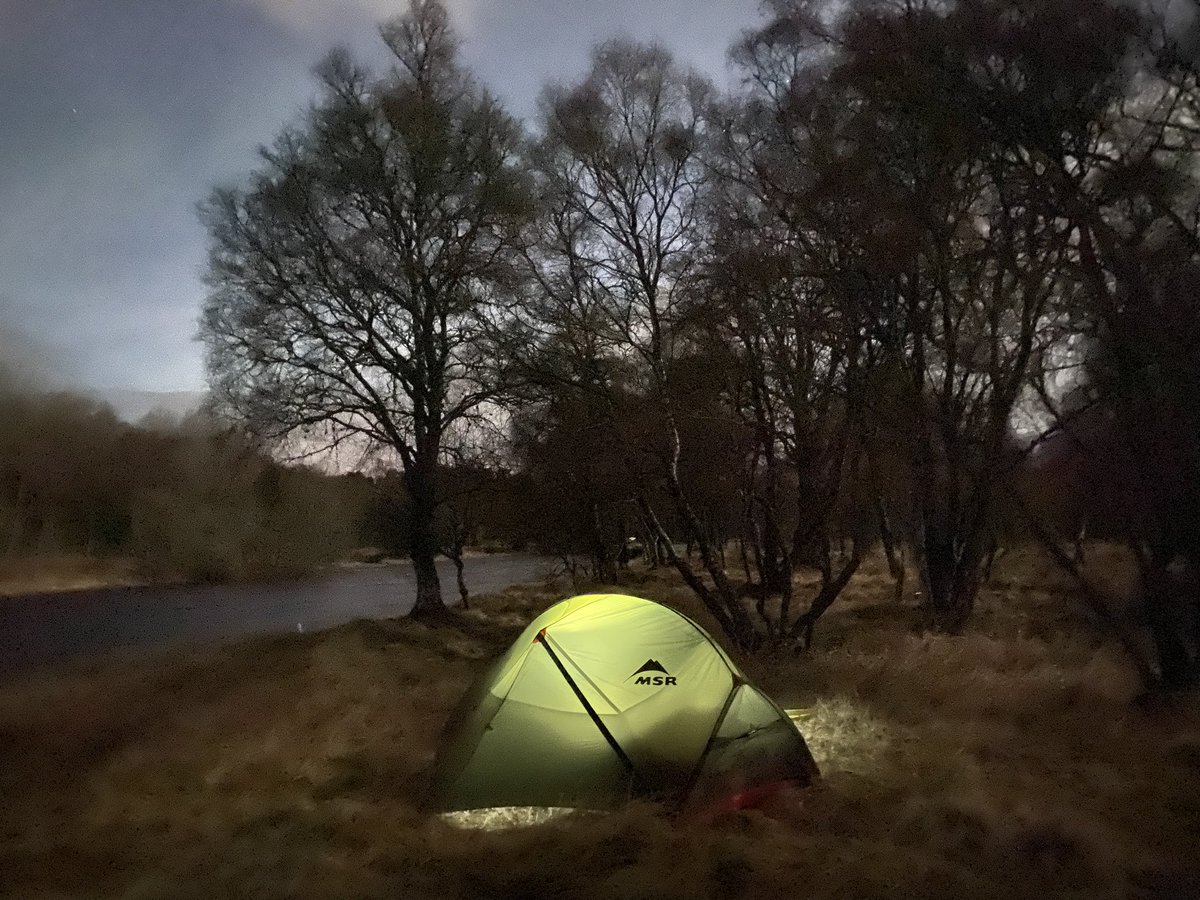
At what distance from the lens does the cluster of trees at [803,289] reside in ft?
29.2

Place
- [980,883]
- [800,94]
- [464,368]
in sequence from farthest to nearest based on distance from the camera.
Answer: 1. [464,368]
2. [800,94]
3. [980,883]

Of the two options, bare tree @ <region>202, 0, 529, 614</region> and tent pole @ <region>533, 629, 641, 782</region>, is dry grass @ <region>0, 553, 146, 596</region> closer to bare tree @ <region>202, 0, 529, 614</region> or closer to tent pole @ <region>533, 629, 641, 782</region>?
bare tree @ <region>202, 0, 529, 614</region>

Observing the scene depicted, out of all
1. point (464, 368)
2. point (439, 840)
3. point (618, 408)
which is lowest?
point (439, 840)

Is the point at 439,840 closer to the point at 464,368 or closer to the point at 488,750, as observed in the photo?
the point at 488,750

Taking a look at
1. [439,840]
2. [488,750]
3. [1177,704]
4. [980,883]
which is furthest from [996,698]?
[439,840]

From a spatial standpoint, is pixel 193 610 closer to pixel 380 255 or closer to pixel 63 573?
pixel 63 573

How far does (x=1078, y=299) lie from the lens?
9664mm

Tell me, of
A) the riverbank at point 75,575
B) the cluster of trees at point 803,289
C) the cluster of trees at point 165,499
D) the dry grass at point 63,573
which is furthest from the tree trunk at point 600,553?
the dry grass at point 63,573

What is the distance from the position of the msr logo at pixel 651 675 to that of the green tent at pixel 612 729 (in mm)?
12

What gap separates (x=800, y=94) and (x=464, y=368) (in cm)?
787

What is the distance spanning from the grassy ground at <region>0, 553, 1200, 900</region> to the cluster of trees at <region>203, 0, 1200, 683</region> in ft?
6.34

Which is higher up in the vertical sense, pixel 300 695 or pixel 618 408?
pixel 618 408

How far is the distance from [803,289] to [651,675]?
716cm

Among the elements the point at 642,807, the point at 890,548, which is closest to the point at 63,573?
the point at 642,807
